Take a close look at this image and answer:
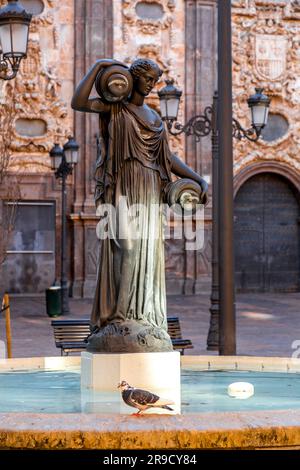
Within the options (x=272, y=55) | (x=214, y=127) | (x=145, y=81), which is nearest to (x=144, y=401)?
(x=145, y=81)

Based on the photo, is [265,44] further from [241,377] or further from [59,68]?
[241,377]

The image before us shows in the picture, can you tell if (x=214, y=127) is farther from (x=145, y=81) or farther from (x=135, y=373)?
(x=135, y=373)

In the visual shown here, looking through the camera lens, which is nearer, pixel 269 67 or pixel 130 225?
pixel 130 225

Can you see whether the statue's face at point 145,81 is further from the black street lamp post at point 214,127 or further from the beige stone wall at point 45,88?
the beige stone wall at point 45,88

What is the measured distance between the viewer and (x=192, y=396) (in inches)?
273

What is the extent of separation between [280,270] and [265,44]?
23.1 ft

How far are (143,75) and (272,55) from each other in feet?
86.8

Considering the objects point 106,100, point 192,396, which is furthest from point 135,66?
point 192,396

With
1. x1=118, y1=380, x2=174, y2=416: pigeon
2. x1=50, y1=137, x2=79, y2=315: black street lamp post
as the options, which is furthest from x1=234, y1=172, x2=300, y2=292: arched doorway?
x1=118, y1=380, x2=174, y2=416: pigeon

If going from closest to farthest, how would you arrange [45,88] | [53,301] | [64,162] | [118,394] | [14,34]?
1. [118,394]
2. [14,34]
3. [53,301]
4. [64,162]
5. [45,88]

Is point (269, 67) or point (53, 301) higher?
point (269, 67)

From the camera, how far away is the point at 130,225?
708 cm

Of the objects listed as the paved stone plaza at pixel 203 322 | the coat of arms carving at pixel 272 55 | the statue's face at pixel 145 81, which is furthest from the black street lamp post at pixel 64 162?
the statue's face at pixel 145 81

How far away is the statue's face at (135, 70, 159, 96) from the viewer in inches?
283
